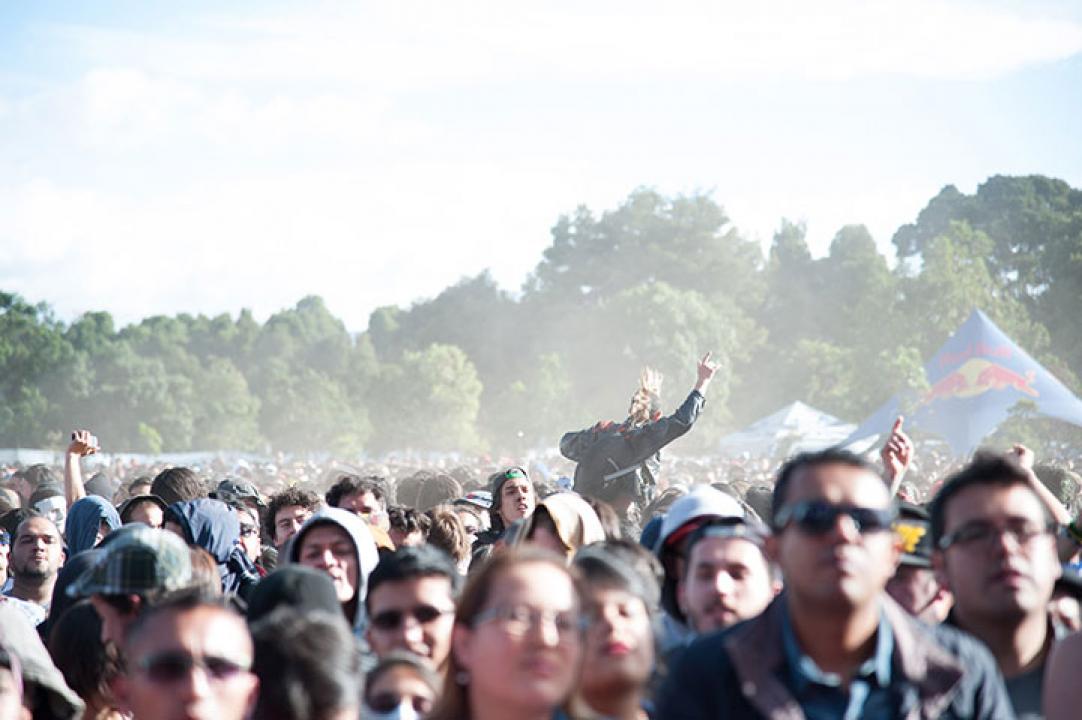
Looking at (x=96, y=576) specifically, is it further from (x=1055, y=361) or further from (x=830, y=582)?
(x=1055, y=361)

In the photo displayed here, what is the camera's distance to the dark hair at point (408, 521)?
7828 mm

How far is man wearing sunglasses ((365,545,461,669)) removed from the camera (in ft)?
15.2

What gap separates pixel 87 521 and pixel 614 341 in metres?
74.7

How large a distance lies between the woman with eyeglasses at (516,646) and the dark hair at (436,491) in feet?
27.3

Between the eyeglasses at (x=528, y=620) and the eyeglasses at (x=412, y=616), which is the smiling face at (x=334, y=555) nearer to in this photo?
the eyeglasses at (x=412, y=616)

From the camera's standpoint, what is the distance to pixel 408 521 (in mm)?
7828

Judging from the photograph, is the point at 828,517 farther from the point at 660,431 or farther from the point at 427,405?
the point at 427,405

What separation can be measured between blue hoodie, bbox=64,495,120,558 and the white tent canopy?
3707 centimetres

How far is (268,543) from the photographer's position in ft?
34.3

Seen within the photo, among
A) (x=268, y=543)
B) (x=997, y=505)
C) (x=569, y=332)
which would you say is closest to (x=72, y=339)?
(x=569, y=332)

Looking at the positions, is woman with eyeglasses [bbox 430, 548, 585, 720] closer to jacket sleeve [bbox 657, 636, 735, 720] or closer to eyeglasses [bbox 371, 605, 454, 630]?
jacket sleeve [bbox 657, 636, 735, 720]

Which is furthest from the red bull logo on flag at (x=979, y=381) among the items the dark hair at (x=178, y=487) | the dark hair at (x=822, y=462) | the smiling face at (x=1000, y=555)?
the dark hair at (x=822, y=462)

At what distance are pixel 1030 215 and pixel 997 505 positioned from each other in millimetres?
88854

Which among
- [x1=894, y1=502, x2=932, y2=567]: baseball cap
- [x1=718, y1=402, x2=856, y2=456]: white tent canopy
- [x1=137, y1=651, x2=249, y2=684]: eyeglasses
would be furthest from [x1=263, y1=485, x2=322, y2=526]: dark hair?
[x1=718, y1=402, x2=856, y2=456]: white tent canopy
